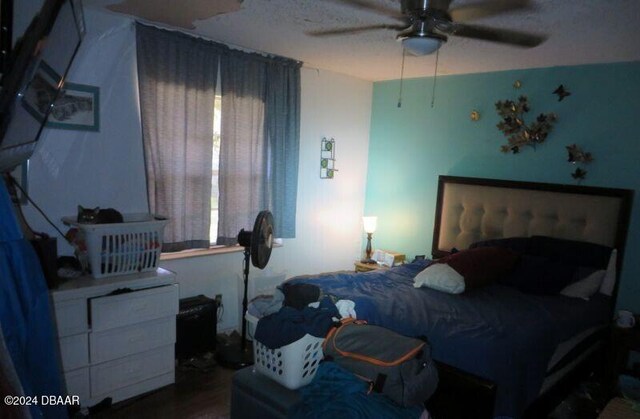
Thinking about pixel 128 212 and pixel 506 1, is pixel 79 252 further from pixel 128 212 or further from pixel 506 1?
pixel 506 1

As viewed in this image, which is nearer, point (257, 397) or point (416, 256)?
point (257, 397)

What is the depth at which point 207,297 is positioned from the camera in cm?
335

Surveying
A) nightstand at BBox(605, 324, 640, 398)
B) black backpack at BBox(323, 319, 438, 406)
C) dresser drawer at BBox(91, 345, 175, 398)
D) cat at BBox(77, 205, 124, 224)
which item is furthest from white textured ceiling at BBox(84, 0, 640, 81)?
dresser drawer at BBox(91, 345, 175, 398)

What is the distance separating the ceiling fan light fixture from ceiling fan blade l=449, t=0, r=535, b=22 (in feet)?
1.30

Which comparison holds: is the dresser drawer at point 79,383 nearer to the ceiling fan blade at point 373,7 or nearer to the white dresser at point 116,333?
the white dresser at point 116,333

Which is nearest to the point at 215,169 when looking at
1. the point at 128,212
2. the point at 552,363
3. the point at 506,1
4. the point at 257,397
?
the point at 128,212

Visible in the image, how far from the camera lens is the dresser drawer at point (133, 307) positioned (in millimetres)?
2416

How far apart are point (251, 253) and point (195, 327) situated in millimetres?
770

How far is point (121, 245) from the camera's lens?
8.50 ft

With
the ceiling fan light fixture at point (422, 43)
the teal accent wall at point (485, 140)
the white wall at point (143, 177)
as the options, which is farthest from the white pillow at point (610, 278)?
the white wall at point (143, 177)

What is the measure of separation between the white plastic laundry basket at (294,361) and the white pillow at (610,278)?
236 centimetres

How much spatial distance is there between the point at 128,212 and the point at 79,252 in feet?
1.60

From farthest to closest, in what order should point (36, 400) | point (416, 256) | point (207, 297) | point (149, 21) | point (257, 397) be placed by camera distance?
point (416, 256) < point (207, 297) < point (149, 21) < point (257, 397) < point (36, 400)

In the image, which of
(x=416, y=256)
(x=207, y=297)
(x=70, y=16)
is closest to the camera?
(x=70, y=16)
